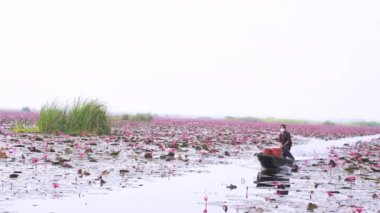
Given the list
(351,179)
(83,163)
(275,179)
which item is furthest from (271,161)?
(83,163)

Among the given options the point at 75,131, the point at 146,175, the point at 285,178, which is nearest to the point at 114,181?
the point at 146,175

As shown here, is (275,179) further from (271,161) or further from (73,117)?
(73,117)

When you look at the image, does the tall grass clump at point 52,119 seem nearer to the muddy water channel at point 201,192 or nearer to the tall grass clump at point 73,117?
the tall grass clump at point 73,117

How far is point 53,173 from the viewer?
14938mm

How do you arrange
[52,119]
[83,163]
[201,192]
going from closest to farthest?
[201,192] < [83,163] < [52,119]

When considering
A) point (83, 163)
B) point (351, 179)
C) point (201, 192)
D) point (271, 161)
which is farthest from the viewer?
point (271, 161)

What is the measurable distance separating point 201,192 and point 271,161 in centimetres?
664

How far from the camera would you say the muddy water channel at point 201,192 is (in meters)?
10.8

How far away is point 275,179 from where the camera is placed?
54.5 ft

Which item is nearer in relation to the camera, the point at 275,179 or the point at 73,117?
the point at 275,179

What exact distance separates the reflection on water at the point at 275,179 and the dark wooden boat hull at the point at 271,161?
19 cm

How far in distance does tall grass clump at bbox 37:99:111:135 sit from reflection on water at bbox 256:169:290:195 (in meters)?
13.1

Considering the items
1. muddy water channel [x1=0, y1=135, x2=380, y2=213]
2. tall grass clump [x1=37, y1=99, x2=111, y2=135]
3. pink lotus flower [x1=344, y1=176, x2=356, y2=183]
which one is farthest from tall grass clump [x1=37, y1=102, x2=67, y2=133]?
pink lotus flower [x1=344, y1=176, x2=356, y2=183]

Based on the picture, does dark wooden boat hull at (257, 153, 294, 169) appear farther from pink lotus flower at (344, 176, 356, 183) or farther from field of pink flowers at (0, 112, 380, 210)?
pink lotus flower at (344, 176, 356, 183)
